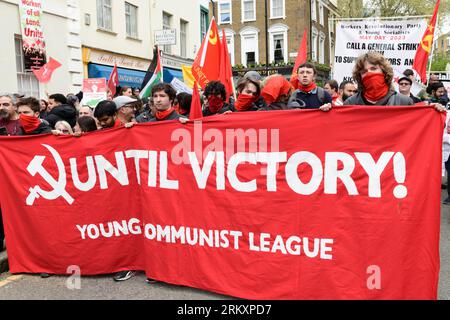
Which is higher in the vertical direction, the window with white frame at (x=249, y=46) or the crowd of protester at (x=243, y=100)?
the window with white frame at (x=249, y=46)

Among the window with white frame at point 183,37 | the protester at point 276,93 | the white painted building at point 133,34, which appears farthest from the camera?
the window with white frame at point 183,37

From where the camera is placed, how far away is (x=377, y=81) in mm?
A: 3818

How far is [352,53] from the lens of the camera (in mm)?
9062

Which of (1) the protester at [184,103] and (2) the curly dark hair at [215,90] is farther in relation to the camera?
(1) the protester at [184,103]

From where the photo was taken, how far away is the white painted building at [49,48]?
38.5 feet

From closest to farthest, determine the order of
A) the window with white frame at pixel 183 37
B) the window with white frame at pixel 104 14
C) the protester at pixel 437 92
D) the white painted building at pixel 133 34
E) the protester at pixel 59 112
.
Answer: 1. the protester at pixel 59 112
2. the protester at pixel 437 92
3. the white painted building at pixel 133 34
4. the window with white frame at pixel 104 14
5. the window with white frame at pixel 183 37

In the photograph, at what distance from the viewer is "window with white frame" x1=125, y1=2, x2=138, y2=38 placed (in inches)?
699

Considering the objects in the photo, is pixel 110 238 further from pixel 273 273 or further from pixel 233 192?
pixel 273 273

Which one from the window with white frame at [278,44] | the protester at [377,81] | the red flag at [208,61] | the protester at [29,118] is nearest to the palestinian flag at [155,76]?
the red flag at [208,61]

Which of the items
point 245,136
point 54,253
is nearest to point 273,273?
point 245,136

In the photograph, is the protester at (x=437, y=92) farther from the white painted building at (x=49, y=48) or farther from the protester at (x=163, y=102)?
the white painted building at (x=49, y=48)

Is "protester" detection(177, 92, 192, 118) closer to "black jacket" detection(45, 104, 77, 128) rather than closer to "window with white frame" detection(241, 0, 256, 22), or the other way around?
"black jacket" detection(45, 104, 77, 128)

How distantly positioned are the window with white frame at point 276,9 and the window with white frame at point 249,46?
6.40 feet

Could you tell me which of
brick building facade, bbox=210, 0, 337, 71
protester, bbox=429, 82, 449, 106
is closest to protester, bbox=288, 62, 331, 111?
protester, bbox=429, 82, 449, 106
